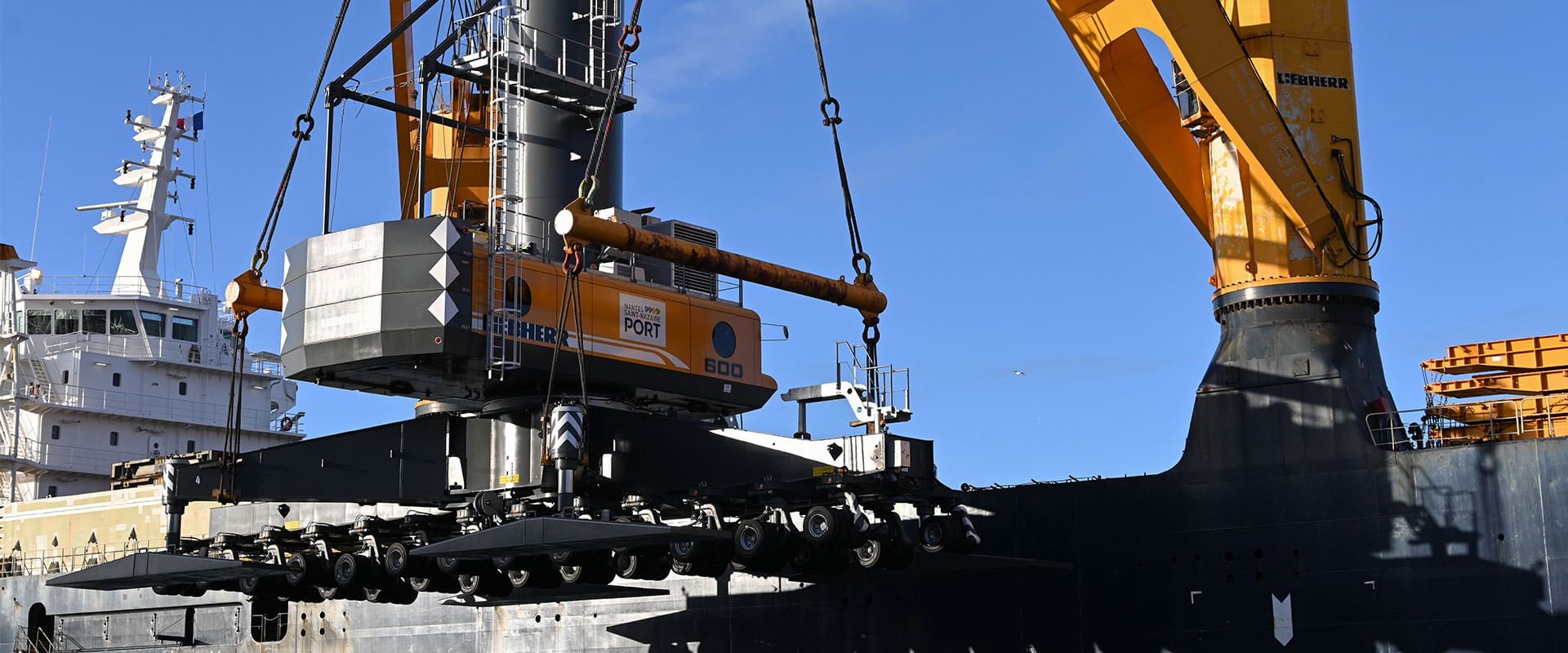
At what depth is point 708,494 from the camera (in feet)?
70.3

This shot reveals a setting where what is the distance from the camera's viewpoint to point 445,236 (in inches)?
814

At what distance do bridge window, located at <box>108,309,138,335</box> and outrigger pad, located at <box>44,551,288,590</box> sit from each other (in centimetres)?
1824

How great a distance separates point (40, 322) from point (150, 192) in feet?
14.6

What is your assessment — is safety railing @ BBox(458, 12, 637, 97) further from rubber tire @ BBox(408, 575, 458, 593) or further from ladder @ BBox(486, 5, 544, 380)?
rubber tire @ BBox(408, 575, 458, 593)

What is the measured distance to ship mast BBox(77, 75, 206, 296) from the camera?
140 ft

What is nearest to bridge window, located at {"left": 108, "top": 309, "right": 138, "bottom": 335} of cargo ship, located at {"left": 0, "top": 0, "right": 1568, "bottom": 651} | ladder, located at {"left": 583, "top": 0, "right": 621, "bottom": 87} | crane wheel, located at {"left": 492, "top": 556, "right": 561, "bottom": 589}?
cargo ship, located at {"left": 0, "top": 0, "right": 1568, "bottom": 651}

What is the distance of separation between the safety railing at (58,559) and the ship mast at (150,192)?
8.06m

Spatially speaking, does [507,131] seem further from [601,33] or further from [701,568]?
[701,568]

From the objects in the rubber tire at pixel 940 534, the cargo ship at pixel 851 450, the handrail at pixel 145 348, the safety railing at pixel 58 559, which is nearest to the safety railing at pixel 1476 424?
the cargo ship at pixel 851 450

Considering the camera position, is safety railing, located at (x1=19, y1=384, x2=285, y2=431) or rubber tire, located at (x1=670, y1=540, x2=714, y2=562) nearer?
rubber tire, located at (x1=670, y1=540, x2=714, y2=562)

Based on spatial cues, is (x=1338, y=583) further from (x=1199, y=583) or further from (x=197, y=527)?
(x=197, y=527)

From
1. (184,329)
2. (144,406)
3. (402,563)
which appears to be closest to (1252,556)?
(402,563)

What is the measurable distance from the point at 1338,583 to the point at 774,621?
27.3ft

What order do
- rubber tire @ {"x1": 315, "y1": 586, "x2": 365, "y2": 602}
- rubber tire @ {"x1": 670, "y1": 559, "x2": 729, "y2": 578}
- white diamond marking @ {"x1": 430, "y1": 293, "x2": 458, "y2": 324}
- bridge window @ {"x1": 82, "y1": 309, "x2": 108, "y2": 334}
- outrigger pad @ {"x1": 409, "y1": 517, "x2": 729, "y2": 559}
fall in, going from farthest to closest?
bridge window @ {"x1": 82, "y1": 309, "x2": 108, "y2": 334}, rubber tire @ {"x1": 315, "y1": 586, "x2": 365, "y2": 602}, rubber tire @ {"x1": 670, "y1": 559, "x2": 729, "y2": 578}, white diamond marking @ {"x1": 430, "y1": 293, "x2": 458, "y2": 324}, outrigger pad @ {"x1": 409, "y1": 517, "x2": 729, "y2": 559}
